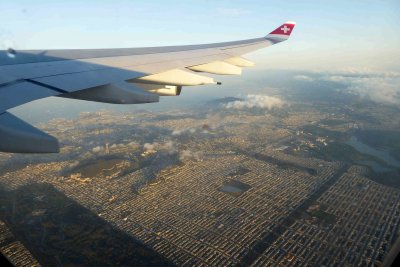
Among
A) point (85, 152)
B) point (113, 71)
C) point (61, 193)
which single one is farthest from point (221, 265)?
point (85, 152)

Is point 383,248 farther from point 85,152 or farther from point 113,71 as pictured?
point 85,152

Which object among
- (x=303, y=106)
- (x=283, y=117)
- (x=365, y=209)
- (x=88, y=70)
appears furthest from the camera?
(x=303, y=106)

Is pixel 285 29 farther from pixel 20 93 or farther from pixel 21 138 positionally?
pixel 21 138

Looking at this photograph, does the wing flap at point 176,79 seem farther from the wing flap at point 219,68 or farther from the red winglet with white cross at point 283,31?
the red winglet with white cross at point 283,31

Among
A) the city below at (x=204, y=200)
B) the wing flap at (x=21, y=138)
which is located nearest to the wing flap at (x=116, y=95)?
the wing flap at (x=21, y=138)

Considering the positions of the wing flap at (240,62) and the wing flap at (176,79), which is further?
the wing flap at (240,62)

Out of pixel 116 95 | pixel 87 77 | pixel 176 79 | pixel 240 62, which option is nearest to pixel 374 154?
pixel 240 62

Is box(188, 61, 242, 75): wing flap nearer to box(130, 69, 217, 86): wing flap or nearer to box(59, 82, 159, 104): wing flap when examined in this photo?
box(130, 69, 217, 86): wing flap
